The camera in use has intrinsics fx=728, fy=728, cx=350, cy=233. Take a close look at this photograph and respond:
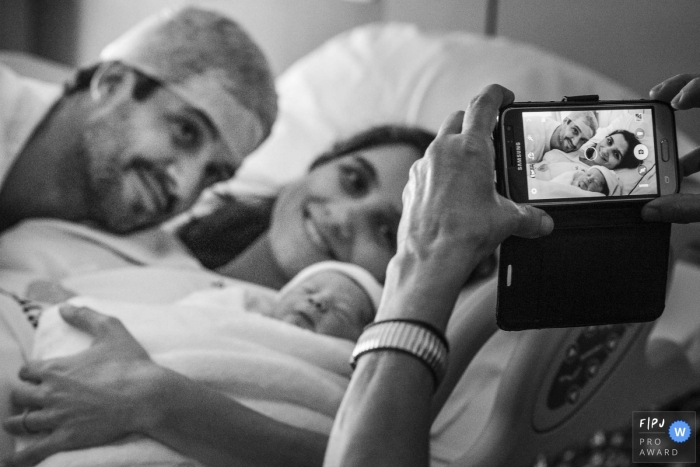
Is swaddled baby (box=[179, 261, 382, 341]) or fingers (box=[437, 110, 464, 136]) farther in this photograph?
swaddled baby (box=[179, 261, 382, 341])

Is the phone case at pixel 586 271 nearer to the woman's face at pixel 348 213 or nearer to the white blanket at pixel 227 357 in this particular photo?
the white blanket at pixel 227 357

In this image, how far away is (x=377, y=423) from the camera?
458 mm

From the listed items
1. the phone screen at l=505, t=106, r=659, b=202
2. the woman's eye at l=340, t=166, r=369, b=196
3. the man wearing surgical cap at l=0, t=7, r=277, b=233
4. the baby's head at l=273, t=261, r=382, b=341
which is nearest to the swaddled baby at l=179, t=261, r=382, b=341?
the baby's head at l=273, t=261, r=382, b=341

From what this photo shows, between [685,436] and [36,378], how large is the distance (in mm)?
668

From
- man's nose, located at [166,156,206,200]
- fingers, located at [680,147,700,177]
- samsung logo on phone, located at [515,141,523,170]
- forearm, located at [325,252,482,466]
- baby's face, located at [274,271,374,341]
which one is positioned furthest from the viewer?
man's nose, located at [166,156,206,200]

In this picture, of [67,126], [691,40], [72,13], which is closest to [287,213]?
[67,126]

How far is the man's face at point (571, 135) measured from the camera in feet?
1.94

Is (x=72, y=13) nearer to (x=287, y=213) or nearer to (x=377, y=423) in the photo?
(x=287, y=213)

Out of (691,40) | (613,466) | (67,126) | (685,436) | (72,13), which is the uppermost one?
(72,13)

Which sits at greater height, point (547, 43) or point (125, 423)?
point (547, 43)

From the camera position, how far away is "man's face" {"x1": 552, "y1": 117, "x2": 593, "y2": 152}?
59 centimetres

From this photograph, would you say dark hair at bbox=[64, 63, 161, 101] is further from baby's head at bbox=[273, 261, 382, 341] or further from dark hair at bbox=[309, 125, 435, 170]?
baby's head at bbox=[273, 261, 382, 341]
